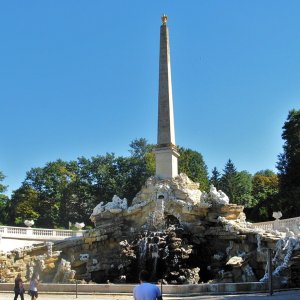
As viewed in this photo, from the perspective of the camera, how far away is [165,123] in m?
36.3

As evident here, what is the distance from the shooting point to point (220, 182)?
6650 cm

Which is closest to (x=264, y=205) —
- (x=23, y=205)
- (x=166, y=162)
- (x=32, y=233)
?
(x=166, y=162)

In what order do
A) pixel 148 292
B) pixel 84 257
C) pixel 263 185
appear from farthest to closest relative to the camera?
pixel 263 185 < pixel 84 257 < pixel 148 292

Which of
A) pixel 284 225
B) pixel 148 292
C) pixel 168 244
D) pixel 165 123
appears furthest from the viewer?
pixel 165 123

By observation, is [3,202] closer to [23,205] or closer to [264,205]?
[23,205]

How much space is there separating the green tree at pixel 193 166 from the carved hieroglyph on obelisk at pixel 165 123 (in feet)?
76.0

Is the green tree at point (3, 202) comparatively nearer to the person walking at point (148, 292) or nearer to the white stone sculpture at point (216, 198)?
the white stone sculpture at point (216, 198)

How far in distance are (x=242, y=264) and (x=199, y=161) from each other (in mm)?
34298

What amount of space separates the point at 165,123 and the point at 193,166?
25.2 meters

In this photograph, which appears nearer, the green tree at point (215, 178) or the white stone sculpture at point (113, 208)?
the white stone sculpture at point (113, 208)

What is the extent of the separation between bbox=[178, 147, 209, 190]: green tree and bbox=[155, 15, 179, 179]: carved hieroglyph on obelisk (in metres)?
23.2

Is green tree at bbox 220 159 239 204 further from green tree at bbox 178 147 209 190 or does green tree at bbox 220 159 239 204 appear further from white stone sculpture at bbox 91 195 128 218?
white stone sculpture at bbox 91 195 128 218

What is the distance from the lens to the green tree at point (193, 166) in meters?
59.8

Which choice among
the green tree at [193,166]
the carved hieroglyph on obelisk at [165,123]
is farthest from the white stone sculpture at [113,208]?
the green tree at [193,166]
